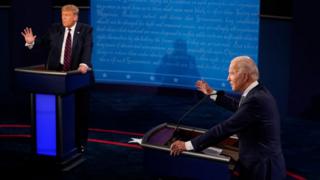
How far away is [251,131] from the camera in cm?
344

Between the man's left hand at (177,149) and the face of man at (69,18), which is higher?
the face of man at (69,18)

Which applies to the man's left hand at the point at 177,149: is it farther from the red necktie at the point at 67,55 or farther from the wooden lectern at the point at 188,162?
the red necktie at the point at 67,55

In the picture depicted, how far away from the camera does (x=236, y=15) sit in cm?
805

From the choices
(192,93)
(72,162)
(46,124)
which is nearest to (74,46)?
(46,124)

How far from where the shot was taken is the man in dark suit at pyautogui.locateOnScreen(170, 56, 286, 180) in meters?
3.41

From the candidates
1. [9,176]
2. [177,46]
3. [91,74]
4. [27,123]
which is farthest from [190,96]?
[9,176]

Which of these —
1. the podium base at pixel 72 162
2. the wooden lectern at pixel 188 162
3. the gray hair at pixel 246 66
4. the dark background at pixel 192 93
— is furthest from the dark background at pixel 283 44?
the gray hair at pixel 246 66

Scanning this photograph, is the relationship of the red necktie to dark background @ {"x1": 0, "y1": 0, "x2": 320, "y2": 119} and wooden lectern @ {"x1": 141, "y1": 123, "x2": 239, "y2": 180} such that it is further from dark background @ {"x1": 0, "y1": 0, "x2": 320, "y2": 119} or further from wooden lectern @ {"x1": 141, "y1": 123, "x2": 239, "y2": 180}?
dark background @ {"x1": 0, "y1": 0, "x2": 320, "y2": 119}

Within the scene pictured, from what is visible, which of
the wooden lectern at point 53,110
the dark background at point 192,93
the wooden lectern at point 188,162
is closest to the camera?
the wooden lectern at point 188,162

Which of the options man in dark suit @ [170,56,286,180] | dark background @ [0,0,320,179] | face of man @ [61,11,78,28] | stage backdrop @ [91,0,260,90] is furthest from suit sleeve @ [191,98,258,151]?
stage backdrop @ [91,0,260,90]

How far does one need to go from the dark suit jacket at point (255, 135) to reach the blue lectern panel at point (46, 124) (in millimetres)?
2502

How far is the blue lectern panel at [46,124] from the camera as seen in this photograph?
5.64 metres

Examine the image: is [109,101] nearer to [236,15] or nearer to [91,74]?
[236,15]

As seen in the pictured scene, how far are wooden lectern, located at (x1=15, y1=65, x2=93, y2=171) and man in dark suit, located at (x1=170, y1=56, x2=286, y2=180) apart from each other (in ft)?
7.59
